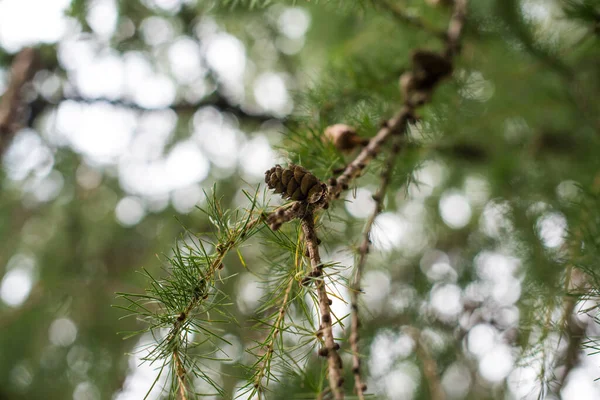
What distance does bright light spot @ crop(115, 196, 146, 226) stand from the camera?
1.59m

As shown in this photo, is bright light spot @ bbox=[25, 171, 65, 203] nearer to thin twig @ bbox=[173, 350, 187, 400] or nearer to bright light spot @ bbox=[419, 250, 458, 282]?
bright light spot @ bbox=[419, 250, 458, 282]

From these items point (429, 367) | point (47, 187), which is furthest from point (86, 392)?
point (429, 367)

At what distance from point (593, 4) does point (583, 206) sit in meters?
0.27

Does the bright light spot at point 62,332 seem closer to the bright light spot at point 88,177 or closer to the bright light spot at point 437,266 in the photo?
the bright light spot at point 88,177

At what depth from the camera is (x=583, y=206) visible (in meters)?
0.62

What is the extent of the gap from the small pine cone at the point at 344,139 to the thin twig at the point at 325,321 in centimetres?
18

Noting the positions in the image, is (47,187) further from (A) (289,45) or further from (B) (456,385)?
(B) (456,385)

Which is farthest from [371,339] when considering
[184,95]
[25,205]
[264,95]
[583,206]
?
[25,205]

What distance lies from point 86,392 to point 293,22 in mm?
1288

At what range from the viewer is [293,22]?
58.8 inches

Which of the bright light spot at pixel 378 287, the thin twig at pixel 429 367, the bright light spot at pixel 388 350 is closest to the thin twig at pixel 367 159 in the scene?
the thin twig at pixel 429 367

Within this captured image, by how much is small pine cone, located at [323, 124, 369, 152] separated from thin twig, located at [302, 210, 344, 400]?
0.60 feet

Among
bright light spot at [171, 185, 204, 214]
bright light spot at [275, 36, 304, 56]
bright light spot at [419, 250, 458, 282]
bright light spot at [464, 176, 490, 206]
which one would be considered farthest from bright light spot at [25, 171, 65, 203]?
bright light spot at [464, 176, 490, 206]

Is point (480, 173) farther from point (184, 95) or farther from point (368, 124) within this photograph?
point (184, 95)
